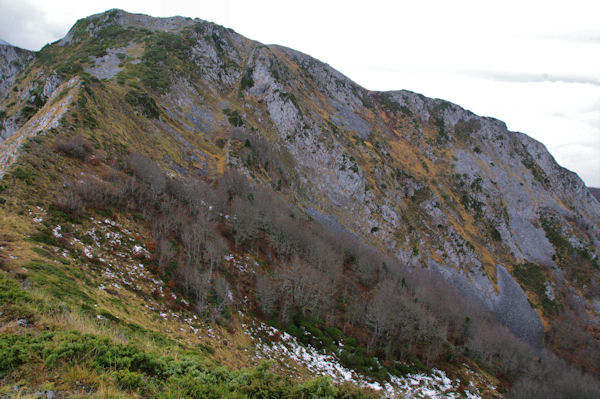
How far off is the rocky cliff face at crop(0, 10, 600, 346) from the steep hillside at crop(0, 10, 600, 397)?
60 centimetres

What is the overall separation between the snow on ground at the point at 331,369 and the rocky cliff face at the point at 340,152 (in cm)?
3118

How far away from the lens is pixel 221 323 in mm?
20938

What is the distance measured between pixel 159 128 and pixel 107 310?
1697 inches

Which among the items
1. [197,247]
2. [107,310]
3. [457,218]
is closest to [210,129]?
[197,247]

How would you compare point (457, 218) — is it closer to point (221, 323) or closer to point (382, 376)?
point (382, 376)

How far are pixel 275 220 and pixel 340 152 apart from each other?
39.5 metres

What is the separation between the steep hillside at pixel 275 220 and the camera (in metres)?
17.9

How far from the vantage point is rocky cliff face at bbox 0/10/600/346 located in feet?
187

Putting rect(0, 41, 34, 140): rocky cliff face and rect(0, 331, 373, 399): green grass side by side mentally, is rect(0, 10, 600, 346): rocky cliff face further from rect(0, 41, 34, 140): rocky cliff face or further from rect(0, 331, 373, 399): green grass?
rect(0, 331, 373, 399): green grass

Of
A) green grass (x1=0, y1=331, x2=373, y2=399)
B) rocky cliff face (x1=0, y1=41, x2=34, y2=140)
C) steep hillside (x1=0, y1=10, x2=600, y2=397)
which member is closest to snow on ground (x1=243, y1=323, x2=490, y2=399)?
steep hillside (x1=0, y1=10, x2=600, y2=397)

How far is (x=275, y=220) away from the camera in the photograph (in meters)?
45.4

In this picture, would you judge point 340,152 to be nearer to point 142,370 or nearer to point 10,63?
point 142,370

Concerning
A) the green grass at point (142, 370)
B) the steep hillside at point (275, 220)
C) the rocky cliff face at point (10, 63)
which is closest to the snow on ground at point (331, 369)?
the steep hillside at point (275, 220)

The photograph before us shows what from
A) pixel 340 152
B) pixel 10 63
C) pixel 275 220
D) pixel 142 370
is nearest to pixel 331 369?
pixel 142 370
